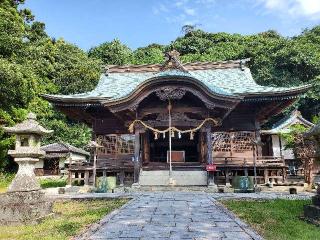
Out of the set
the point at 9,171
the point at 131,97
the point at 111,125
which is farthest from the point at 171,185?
the point at 9,171

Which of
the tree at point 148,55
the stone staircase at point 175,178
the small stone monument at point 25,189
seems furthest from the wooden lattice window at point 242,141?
the tree at point 148,55

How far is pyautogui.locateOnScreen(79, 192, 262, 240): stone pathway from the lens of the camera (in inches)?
208

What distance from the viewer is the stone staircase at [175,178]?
14555 millimetres

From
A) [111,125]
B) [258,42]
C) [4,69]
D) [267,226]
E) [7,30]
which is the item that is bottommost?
[267,226]

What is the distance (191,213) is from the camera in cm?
744

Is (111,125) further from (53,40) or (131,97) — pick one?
(53,40)

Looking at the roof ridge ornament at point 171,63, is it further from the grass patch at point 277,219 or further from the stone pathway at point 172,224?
the stone pathway at point 172,224

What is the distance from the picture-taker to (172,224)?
6160 millimetres

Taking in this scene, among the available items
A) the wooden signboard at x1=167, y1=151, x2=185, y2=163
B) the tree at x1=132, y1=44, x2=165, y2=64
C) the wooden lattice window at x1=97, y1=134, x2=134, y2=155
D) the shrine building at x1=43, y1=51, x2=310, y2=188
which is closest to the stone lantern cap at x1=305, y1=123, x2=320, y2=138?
the shrine building at x1=43, y1=51, x2=310, y2=188

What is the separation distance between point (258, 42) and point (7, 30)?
35286 mm

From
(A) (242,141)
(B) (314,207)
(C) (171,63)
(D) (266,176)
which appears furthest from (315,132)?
(C) (171,63)

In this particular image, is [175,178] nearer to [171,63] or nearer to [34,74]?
[171,63]

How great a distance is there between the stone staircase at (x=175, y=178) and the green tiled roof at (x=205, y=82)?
171 inches

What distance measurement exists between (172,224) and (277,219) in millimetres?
2434
